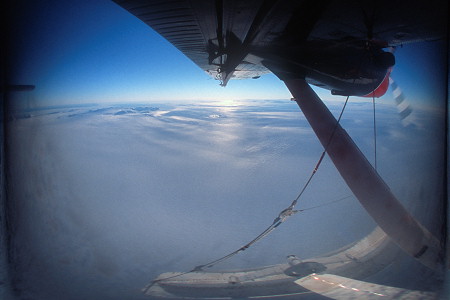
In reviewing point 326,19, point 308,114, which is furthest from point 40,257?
point 326,19

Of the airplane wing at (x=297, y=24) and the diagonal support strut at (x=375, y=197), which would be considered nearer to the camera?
the airplane wing at (x=297, y=24)

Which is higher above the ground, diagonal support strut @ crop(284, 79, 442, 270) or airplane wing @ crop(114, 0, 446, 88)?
airplane wing @ crop(114, 0, 446, 88)

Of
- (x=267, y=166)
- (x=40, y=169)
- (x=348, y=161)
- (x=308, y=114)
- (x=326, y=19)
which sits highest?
(x=326, y=19)

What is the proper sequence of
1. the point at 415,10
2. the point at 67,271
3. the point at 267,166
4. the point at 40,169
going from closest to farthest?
1. the point at 415,10
2. the point at 67,271
3. the point at 40,169
4. the point at 267,166

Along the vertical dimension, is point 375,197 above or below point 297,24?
below

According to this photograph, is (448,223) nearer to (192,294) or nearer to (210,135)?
(192,294)

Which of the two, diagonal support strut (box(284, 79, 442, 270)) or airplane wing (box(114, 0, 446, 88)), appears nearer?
airplane wing (box(114, 0, 446, 88))

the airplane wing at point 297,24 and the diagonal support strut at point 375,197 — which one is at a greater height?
the airplane wing at point 297,24

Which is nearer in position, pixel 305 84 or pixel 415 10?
pixel 415 10
